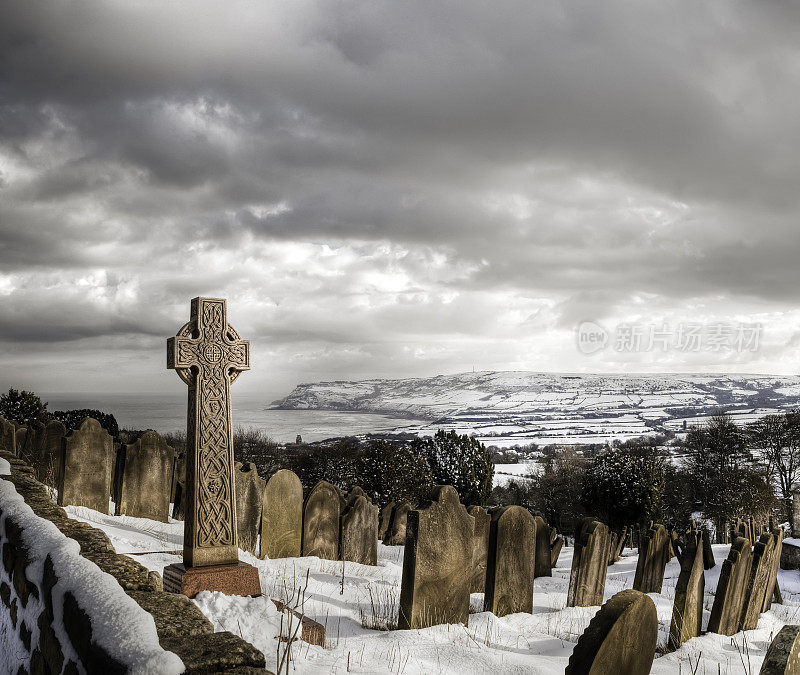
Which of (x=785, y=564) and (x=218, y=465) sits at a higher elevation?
(x=218, y=465)

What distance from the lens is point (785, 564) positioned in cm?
1446

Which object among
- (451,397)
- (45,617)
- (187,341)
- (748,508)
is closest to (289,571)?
(187,341)

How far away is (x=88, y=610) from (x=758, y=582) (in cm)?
638

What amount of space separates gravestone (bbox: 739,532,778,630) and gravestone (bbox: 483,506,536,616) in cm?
221

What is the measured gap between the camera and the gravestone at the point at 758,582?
19.9ft

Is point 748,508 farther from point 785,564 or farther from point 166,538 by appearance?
point 166,538

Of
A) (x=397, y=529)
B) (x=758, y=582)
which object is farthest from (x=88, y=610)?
(x=397, y=529)

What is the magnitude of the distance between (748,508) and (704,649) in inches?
1008

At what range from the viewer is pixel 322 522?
786 centimetres

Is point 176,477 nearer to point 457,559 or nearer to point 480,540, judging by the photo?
point 480,540

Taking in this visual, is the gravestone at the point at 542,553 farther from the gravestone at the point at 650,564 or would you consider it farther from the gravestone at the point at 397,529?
the gravestone at the point at 397,529

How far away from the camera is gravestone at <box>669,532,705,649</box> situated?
527cm

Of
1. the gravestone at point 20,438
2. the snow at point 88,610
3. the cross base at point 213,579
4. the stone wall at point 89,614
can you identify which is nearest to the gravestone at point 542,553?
the cross base at point 213,579

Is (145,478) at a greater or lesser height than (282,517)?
greater
